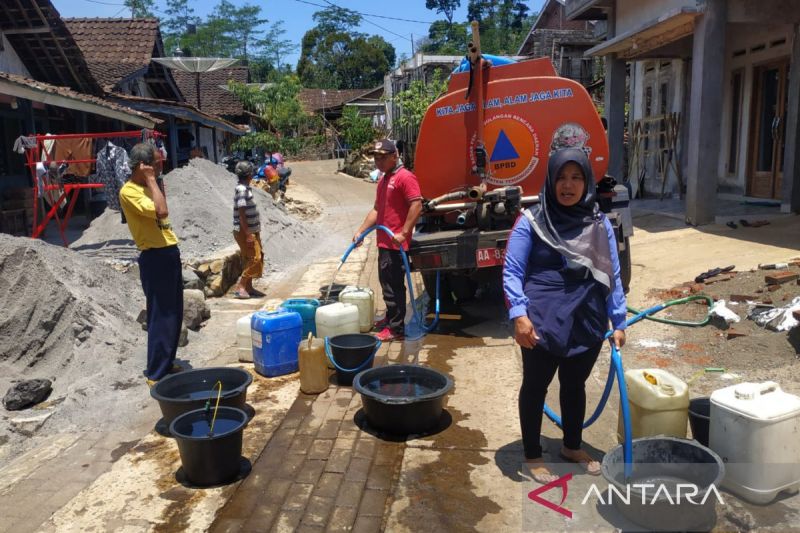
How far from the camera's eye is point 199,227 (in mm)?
11359

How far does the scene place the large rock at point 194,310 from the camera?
6.96 metres

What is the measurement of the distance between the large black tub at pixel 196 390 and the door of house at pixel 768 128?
10.4 meters

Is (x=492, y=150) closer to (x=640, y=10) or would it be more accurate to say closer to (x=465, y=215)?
(x=465, y=215)

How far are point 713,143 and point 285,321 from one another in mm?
7597

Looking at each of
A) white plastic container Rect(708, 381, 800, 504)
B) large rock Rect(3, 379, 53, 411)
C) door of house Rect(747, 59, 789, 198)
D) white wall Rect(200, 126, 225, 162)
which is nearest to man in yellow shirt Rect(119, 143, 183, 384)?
large rock Rect(3, 379, 53, 411)

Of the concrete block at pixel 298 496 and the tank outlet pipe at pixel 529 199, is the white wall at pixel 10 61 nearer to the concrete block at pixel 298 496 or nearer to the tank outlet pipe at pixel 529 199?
the tank outlet pipe at pixel 529 199

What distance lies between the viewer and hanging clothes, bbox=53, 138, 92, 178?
10586mm

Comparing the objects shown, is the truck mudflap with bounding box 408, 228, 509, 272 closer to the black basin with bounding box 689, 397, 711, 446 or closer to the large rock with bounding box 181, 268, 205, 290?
the black basin with bounding box 689, 397, 711, 446

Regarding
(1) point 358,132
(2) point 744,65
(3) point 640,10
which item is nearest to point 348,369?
(3) point 640,10

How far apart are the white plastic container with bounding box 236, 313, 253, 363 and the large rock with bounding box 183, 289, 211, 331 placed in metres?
1.34

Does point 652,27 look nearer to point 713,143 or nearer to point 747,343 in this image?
point 713,143

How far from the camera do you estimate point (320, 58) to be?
2525 inches

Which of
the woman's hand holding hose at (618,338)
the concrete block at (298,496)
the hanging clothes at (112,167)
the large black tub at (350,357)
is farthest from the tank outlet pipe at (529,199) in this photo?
the hanging clothes at (112,167)

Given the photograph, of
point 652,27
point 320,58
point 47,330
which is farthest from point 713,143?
point 320,58
